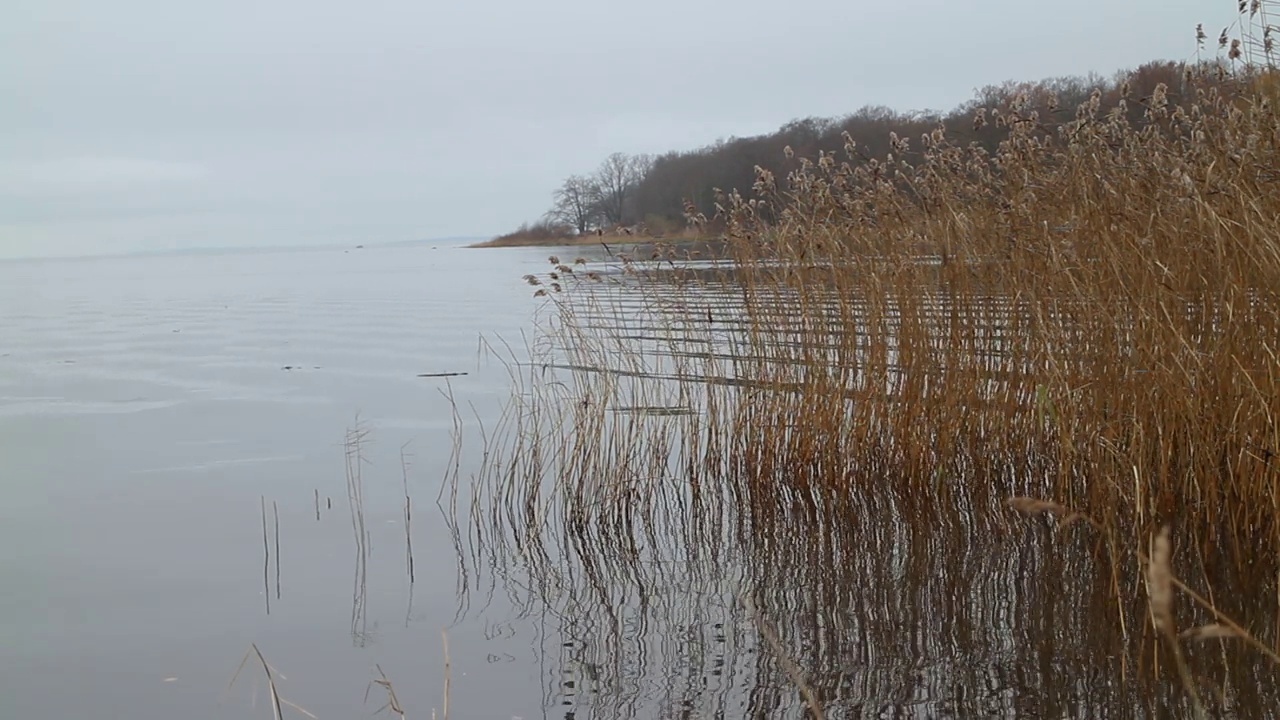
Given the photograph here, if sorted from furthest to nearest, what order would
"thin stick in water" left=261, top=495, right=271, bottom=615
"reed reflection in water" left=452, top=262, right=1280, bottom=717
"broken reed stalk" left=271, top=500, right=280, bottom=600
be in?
1. "broken reed stalk" left=271, top=500, right=280, bottom=600
2. "thin stick in water" left=261, top=495, right=271, bottom=615
3. "reed reflection in water" left=452, top=262, right=1280, bottom=717

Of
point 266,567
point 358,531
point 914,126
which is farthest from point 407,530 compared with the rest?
point 914,126

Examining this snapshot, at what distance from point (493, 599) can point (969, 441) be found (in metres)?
2.66

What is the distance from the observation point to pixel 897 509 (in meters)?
6.02

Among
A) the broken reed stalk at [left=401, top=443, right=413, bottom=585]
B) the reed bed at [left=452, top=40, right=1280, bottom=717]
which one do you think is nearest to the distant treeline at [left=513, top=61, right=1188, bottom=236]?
the reed bed at [left=452, top=40, right=1280, bottom=717]

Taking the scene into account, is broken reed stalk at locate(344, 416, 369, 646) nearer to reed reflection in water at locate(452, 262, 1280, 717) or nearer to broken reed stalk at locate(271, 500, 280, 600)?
broken reed stalk at locate(271, 500, 280, 600)

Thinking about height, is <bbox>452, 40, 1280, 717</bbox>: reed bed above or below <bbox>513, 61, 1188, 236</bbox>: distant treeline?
below

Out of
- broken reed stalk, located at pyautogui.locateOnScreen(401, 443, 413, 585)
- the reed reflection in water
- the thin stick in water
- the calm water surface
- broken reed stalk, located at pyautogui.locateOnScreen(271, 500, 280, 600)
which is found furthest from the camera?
broken reed stalk, located at pyautogui.locateOnScreen(401, 443, 413, 585)

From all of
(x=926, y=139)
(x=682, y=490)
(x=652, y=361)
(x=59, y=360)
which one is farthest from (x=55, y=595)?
(x=59, y=360)

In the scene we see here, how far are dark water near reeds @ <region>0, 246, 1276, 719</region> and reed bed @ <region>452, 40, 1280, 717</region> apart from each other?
28 millimetres

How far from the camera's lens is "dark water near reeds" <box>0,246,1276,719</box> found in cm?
402

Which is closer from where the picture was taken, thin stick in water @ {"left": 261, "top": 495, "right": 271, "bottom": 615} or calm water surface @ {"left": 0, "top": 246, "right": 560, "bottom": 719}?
calm water surface @ {"left": 0, "top": 246, "right": 560, "bottom": 719}

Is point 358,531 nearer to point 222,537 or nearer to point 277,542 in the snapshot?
point 277,542

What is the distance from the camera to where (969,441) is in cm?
593

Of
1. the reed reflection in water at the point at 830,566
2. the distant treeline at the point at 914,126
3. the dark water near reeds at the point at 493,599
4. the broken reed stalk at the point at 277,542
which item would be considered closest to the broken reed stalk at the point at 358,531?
the dark water near reeds at the point at 493,599
